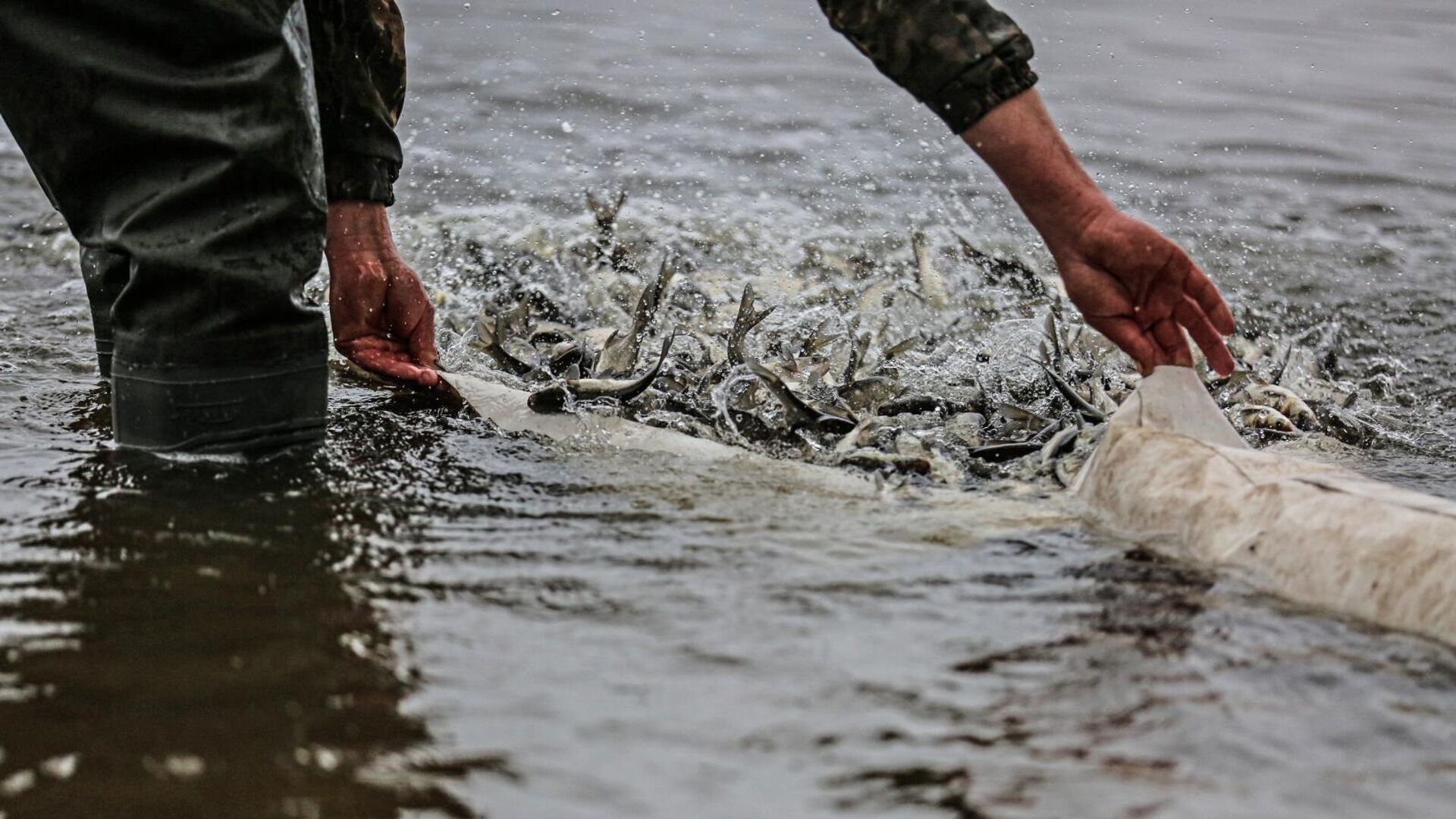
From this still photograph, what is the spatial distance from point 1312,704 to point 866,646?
644mm

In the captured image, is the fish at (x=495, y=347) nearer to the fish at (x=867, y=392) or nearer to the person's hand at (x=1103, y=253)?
the fish at (x=867, y=392)

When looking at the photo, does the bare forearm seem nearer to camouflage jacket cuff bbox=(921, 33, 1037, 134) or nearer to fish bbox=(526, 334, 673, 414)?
camouflage jacket cuff bbox=(921, 33, 1037, 134)

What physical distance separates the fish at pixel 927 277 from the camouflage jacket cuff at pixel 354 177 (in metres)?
2.03

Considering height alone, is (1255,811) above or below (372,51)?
below

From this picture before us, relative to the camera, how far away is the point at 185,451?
9.28ft

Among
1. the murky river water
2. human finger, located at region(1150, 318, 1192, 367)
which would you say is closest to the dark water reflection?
the murky river water

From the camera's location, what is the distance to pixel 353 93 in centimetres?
377

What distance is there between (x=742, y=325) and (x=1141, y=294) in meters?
1.28

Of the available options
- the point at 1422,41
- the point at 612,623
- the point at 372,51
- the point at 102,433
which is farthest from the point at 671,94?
the point at 1422,41

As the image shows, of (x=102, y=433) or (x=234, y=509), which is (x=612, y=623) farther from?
(x=102, y=433)

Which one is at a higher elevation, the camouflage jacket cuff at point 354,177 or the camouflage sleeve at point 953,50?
the camouflage sleeve at point 953,50

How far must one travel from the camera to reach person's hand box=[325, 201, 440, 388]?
12.2 ft

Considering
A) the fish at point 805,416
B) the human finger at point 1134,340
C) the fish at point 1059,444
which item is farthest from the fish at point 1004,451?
the human finger at point 1134,340

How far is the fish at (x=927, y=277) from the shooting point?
5.02 meters
